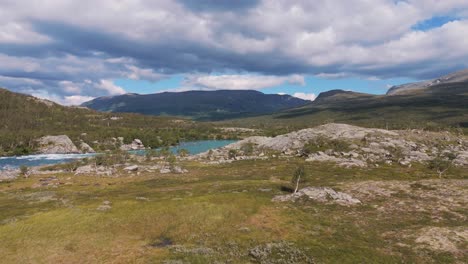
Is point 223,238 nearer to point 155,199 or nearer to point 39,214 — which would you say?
point 155,199

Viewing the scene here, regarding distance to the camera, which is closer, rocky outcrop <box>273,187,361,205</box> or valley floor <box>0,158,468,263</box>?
valley floor <box>0,158,468,263</box>

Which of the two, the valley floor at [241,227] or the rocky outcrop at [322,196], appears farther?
the rocky outcrop at [322,196]

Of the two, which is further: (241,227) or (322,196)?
(322,196)

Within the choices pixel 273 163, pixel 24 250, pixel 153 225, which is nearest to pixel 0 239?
pixel 24 250
